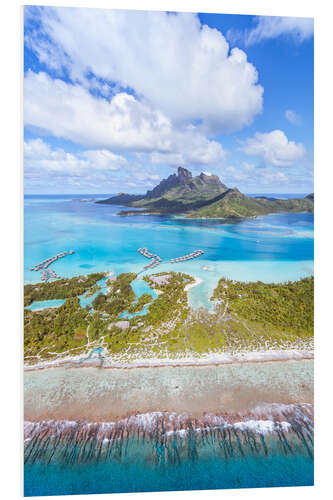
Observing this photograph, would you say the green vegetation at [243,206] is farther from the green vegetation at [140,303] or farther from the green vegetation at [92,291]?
the green vegetation at [140,303]

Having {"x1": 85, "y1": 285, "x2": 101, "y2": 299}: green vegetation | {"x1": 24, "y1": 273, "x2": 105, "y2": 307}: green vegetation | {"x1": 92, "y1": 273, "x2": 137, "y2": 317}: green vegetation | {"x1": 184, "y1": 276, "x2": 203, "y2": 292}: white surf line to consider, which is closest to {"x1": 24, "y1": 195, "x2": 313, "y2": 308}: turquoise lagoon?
{"x1": 184, "y1": 276, "x2": 203, "y2": 292}: white surf line

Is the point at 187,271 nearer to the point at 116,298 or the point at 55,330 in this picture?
the point at 116,298

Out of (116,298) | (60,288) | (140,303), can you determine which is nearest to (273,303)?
(140,303)

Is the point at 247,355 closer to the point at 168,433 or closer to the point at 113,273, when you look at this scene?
the point at 168,433

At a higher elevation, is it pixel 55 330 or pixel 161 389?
pixel 55 330

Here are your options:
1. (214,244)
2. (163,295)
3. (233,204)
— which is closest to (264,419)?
(163,295)
